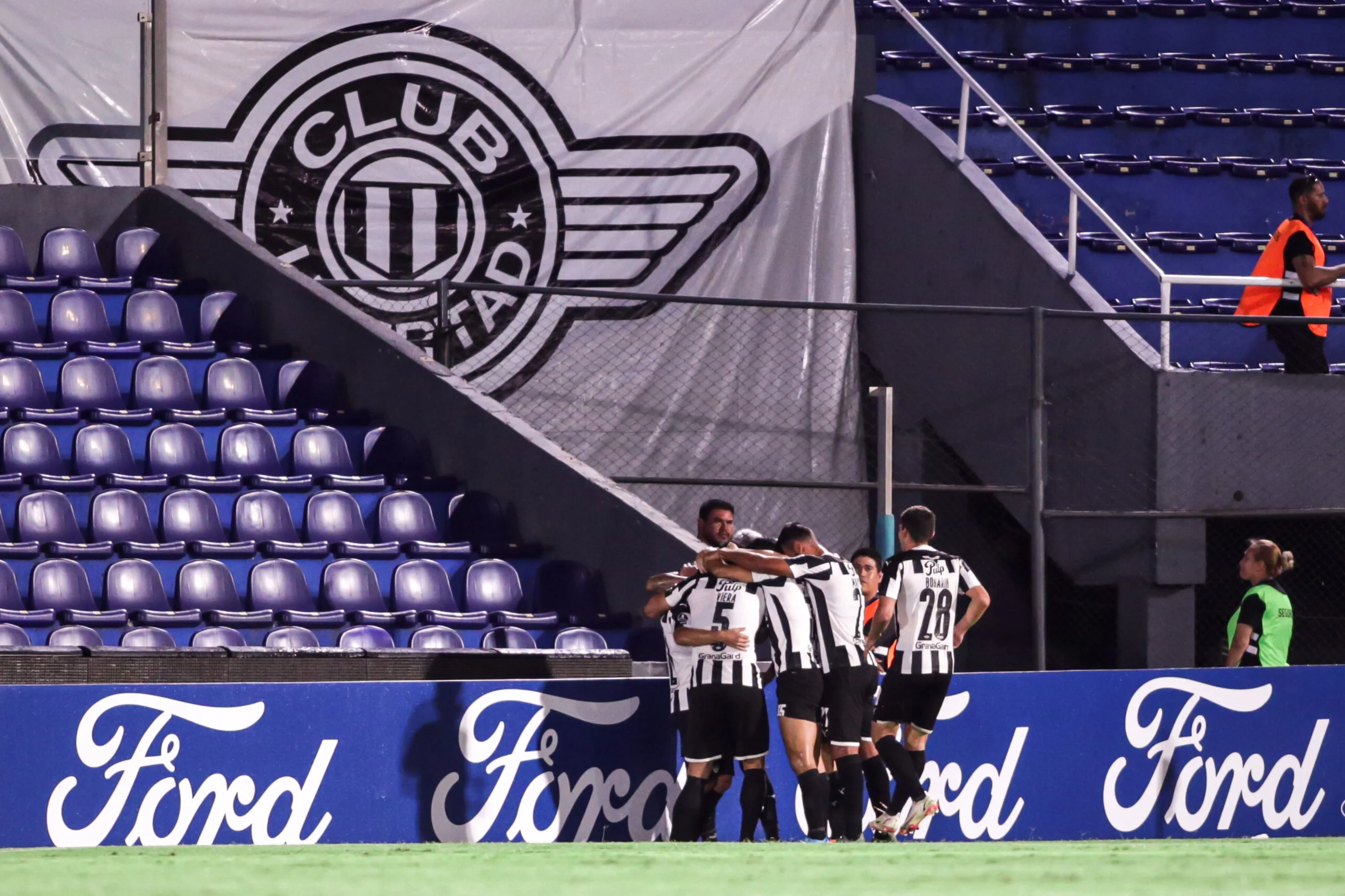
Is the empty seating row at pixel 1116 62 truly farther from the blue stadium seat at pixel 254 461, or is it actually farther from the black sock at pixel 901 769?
the black sock at pixel 901 769

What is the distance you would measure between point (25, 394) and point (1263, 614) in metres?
6.64

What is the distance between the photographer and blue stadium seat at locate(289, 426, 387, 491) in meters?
9.93

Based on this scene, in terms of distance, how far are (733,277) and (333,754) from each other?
5.45 m

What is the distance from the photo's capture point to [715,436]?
11.8 m

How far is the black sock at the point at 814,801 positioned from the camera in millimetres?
7980

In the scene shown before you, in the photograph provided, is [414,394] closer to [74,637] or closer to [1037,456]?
[74,637]

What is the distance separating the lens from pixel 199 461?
32.2ft

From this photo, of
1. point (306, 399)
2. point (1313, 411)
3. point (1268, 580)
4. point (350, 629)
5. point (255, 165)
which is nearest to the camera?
point (350, 629)

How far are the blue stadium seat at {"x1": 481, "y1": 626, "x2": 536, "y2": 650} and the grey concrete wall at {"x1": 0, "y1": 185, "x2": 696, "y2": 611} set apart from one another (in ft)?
2.14

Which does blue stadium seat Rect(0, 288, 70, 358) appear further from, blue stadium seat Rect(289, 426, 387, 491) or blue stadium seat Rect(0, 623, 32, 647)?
blue stadium seat Rect(0, 623, 32, 647)

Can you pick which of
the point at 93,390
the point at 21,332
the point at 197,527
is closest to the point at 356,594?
the point at 197,527

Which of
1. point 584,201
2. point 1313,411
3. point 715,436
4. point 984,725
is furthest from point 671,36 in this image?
point 984,725

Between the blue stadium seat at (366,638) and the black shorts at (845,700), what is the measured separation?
2135 millimetres

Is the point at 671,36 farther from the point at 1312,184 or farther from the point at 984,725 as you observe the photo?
the point at 984,725
